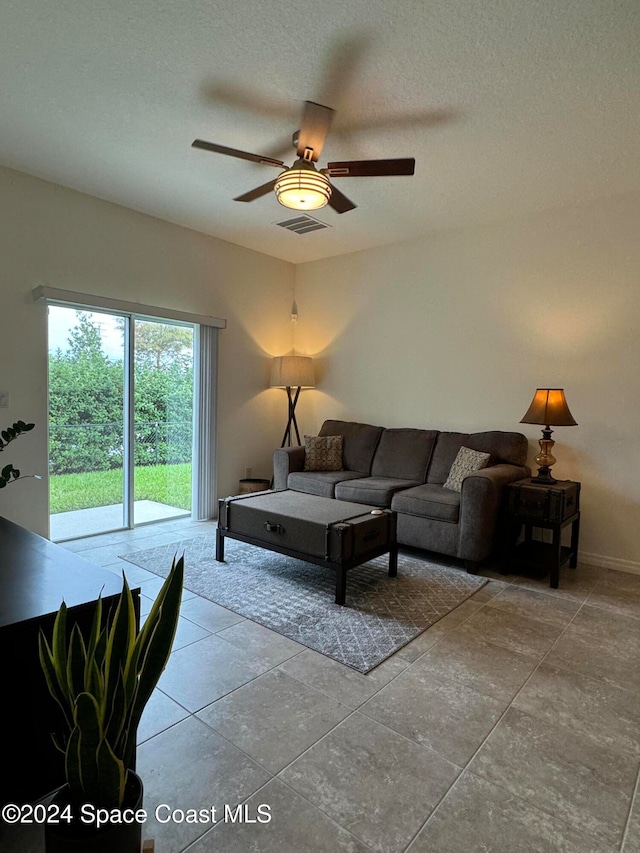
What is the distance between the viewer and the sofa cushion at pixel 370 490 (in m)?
3.86

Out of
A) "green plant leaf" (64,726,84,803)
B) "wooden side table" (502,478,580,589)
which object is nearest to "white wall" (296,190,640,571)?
"wooden side table" (502,478,580,589)

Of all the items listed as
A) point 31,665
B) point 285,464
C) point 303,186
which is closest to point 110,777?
point 31,665

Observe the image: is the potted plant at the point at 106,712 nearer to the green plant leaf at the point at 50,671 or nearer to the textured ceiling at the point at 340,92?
the green plant leaf at the point at 50,671

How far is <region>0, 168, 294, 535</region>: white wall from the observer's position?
137 inches

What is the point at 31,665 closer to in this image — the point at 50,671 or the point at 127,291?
the point at 50,671

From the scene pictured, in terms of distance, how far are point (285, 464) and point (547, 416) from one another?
7.62ft

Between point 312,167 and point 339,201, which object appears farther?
point 339,201

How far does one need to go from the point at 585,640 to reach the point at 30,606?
2490 millimetres

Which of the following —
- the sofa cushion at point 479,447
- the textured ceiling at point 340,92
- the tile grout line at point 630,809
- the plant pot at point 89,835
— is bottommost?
the tile grout line at point 630,809

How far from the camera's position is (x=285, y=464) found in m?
4.59

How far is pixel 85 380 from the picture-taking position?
12.9 ft

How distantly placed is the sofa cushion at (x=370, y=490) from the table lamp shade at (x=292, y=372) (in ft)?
4.62

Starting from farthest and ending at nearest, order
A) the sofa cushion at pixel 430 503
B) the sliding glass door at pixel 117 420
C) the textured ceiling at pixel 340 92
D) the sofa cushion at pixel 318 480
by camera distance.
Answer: the sofa cushion at pixel 318 480 → the sliding glass door at pixel 117 420 → the sofa cushion at pixel 430 503 → the textured ceiling at pixel 340 92

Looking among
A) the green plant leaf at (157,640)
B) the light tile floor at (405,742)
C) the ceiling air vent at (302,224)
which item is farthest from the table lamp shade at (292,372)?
the green plant leaf at (157,640)
